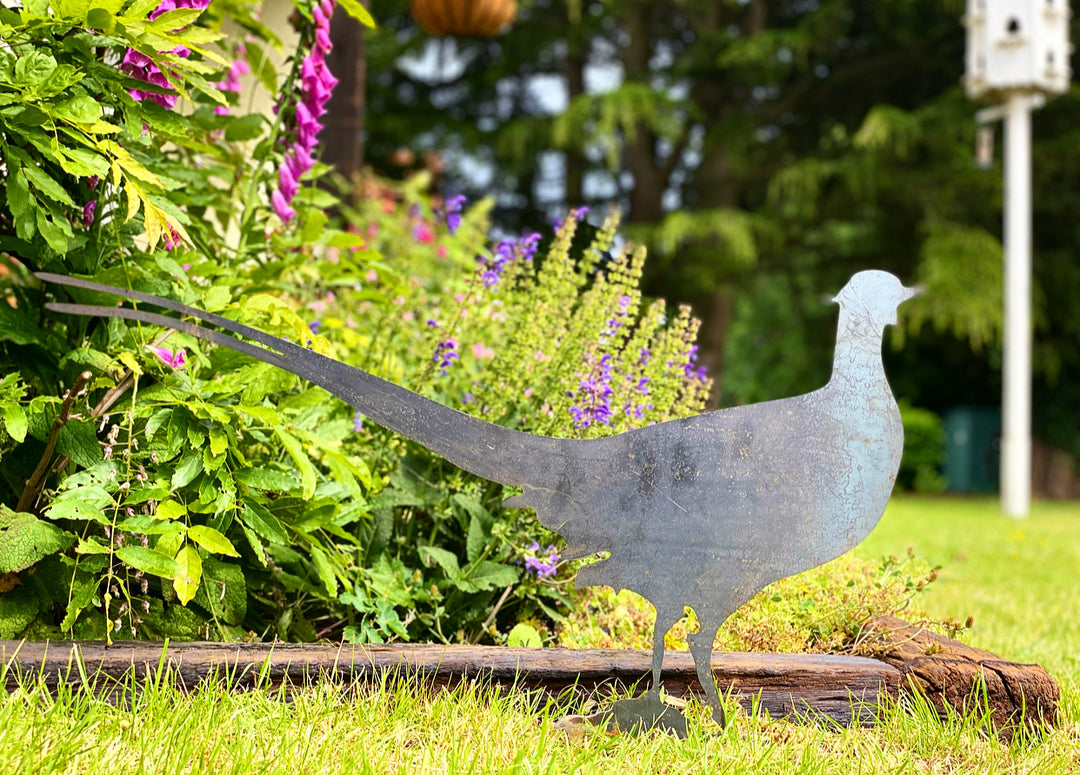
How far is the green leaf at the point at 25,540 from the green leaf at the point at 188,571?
0.22 m

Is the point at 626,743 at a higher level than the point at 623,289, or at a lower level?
lower

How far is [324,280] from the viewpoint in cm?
241

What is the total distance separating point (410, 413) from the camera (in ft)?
5.11

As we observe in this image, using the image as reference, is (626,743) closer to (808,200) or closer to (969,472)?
(808,200)

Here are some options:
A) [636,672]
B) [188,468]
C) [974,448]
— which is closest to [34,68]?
[188,468]

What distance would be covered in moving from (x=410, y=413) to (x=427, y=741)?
534mm

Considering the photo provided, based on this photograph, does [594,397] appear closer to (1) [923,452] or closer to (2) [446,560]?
(2) [446,560]

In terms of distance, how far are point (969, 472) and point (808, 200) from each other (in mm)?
5848

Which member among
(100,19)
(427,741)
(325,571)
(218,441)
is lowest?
(427,741)

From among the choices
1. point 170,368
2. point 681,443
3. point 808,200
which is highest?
point 808,200

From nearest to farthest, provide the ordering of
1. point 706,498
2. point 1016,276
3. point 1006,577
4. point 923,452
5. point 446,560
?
point 706,498 < point 446,560 < point 1006,577 < point 1016,276 < point 923,452

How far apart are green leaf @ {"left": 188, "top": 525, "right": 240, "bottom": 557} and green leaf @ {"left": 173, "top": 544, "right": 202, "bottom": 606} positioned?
0.03m

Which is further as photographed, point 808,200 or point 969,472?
point 969,472

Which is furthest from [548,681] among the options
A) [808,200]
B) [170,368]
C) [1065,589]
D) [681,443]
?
[808,200]
